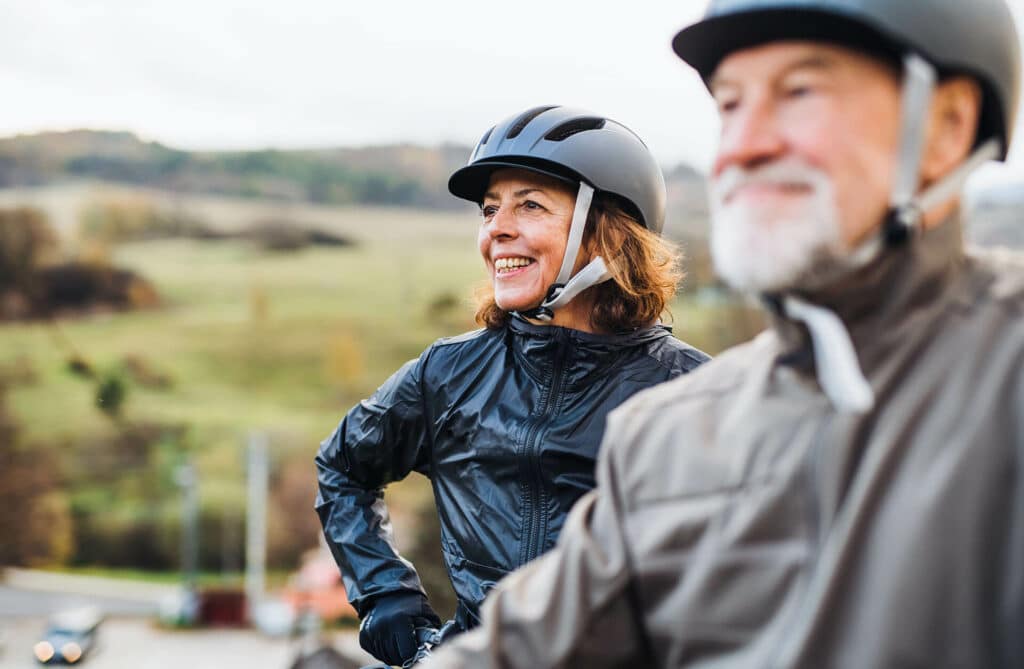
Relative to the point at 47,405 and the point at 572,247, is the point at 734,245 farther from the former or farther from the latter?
the point at 47,405

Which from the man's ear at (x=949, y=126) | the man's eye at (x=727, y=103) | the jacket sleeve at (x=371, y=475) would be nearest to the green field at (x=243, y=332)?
the jacket sleeve at (x=371, y=475)

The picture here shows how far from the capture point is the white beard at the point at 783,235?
6.46ft

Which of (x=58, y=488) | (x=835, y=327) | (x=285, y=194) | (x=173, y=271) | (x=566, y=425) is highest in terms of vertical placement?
(x=835, y=327)

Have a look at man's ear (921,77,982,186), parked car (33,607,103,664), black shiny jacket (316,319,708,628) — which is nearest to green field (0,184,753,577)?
parked car (33,607,103,664)

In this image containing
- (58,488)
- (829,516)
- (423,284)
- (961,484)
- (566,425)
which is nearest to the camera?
(961,484)

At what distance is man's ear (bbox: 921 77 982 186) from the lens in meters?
2.07

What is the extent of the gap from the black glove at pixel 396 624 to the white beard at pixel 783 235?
2.34 m

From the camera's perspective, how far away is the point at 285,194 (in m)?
51.6

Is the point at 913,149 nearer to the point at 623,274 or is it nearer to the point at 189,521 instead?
the point at 623,274

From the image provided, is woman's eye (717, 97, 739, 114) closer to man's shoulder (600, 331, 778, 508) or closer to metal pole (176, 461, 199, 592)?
man's shoulder (600, 331, 778, 508)

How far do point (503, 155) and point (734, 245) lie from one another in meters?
2.03

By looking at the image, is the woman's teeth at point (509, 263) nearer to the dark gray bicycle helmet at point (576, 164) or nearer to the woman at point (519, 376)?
the woman at point (519, 376)

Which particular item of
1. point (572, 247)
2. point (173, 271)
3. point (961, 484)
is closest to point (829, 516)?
point (961, 484)

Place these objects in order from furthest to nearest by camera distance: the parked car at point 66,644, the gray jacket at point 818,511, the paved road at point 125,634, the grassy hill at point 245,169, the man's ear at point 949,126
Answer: the grassy hill at point 245,169 → the paved road at point 125,634 → the parked car at point 66,644 → the man's ear at point 949,126 → the gray jacket at point 818,511
